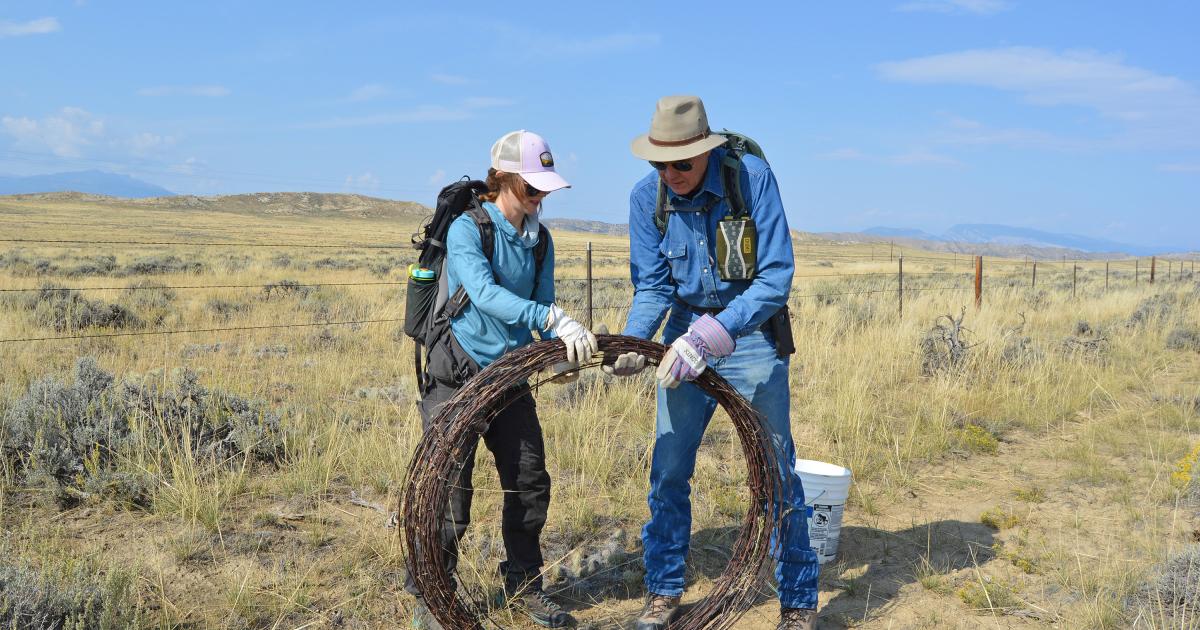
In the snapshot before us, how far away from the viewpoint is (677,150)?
9.50 feet

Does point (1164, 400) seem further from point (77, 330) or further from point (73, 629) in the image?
point (77, 330)

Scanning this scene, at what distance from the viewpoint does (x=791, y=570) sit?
3.22 meters

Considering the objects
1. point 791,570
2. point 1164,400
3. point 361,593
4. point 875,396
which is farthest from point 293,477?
point 1164,400

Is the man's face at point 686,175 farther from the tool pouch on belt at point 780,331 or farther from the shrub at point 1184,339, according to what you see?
the shrub at point 1184,339

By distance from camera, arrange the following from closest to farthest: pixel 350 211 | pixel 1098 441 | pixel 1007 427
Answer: pixel 1098 441, pixel 1007 427, pixel 350 211

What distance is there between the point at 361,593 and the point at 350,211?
359ft

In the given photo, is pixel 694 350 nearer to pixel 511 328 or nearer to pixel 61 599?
pixel 511 328

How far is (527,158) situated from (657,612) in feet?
6.35

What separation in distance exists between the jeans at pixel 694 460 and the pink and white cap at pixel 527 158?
2.59ft

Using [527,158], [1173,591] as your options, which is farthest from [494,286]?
[1173,591]

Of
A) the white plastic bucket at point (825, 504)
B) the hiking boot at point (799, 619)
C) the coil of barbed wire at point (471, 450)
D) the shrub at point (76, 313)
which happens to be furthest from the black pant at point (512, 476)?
the shrub at point (76, 313)

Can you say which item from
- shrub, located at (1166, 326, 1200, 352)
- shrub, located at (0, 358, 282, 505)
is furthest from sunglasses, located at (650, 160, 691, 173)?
shrub, located at (1166, 326, 1200, 352)

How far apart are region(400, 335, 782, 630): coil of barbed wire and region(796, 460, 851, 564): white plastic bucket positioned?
0.83 meters

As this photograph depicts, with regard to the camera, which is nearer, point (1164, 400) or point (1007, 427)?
point (1007, 427)
